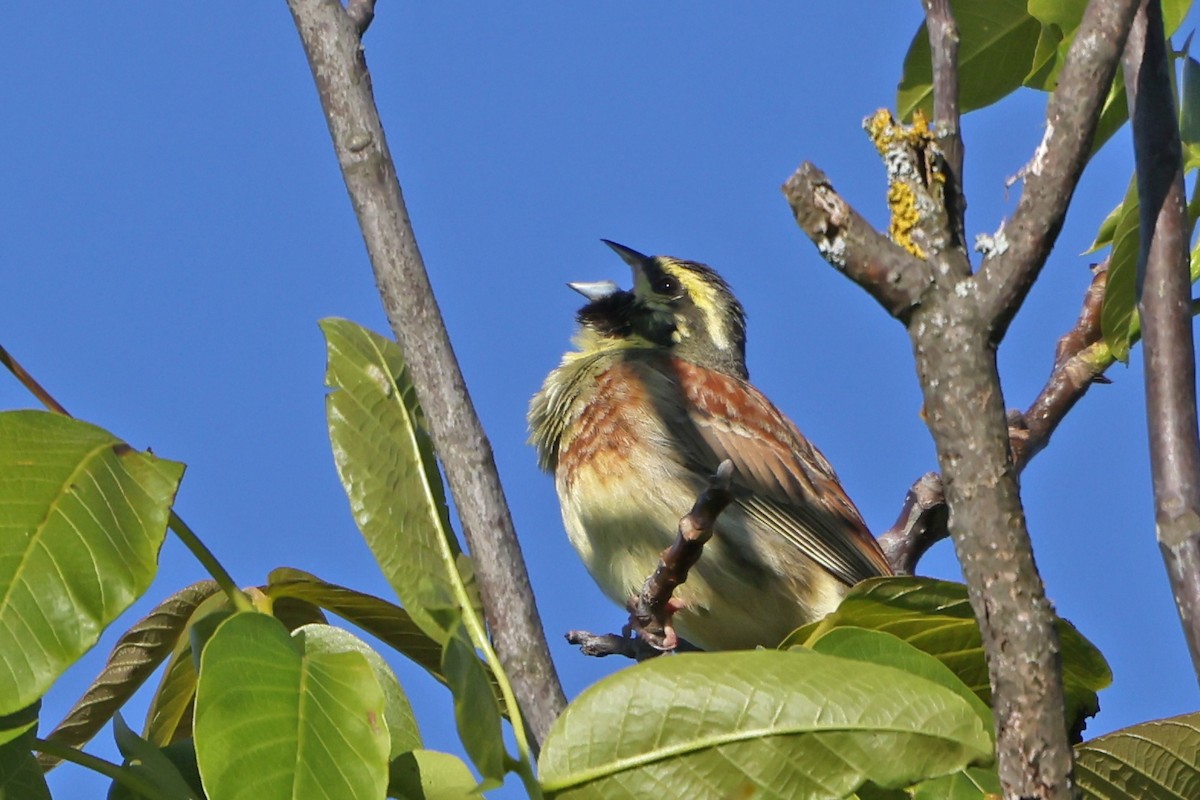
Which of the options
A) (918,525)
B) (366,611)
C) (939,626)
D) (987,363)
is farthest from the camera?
(918,525)

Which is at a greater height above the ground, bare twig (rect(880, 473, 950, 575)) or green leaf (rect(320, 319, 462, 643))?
bare twig (rect(880, 473, 950, 575))

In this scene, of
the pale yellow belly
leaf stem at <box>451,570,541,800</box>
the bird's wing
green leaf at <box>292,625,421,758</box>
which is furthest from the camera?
the bird's wing

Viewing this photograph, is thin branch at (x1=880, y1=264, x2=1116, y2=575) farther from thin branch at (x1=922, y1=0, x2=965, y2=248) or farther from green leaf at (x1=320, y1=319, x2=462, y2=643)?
thin branch at (x1=922, y1=0, x2=965, y2=248)

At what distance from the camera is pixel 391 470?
213cm

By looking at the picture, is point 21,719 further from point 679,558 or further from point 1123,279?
point 1123,279

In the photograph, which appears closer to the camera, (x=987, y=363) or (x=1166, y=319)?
(x=987, y=363)

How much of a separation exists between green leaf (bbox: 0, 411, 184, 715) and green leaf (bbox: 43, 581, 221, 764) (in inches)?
22.7

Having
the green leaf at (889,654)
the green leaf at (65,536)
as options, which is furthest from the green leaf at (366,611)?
the green leaf at (889,654)

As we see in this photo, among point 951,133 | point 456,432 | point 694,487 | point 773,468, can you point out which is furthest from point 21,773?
point 773,468

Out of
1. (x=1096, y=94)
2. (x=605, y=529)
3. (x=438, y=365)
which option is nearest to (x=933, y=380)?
(x=1096, y=94)

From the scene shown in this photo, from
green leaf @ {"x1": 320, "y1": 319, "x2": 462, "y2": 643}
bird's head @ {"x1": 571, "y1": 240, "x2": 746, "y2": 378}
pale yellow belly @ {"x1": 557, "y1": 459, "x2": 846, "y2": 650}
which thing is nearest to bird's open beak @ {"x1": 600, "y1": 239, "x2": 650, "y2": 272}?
bird's head @ {"x1": 571, "y1": 240, "x2": 746, "y2": 378}

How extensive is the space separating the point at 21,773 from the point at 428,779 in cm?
52

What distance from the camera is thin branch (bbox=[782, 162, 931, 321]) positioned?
1574 millimetres

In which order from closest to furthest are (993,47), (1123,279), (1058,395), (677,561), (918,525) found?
1. (677,561)
2. (1123,279)
3. (993,47)
4. (1058,395)
5. (918,525)
